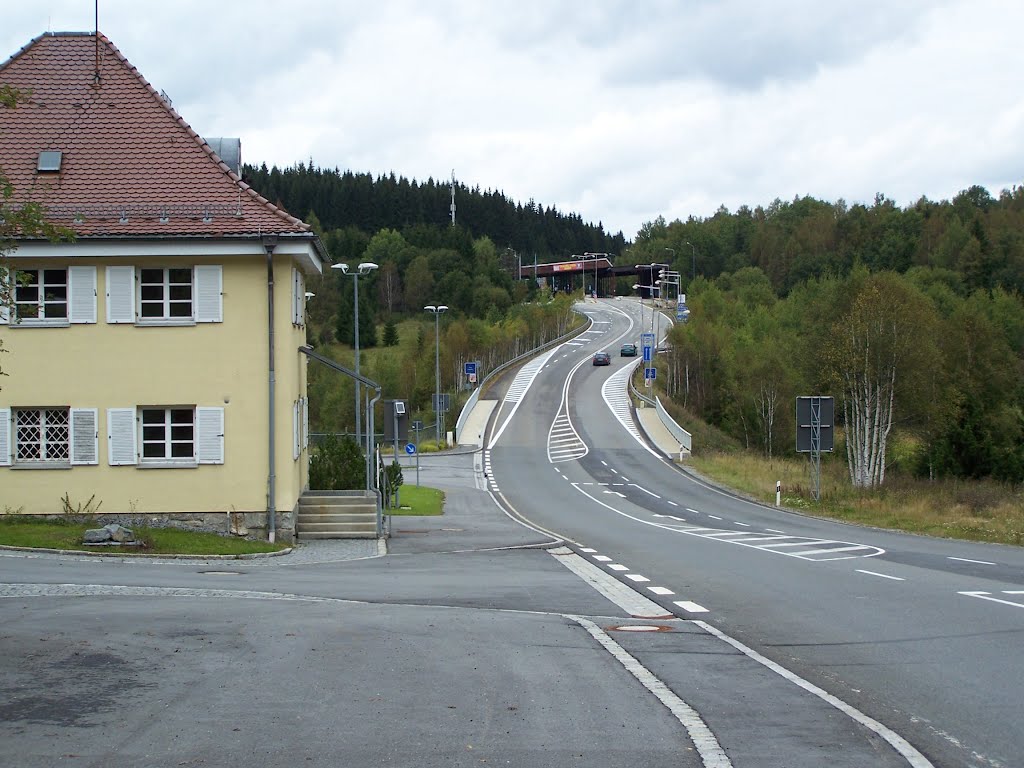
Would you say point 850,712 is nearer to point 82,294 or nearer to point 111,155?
point 82,294

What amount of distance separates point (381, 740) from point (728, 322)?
127708 mm

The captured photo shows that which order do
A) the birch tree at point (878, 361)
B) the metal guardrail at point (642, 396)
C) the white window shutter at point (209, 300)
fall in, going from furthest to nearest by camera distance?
the metal guardrail at point (642, 396) → the birch tree at point (878, 361) → the white window shutter at point (209, 300)

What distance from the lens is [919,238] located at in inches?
6471

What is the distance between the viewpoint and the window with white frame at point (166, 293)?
22672mm

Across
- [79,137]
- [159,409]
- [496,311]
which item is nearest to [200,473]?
[159,409]

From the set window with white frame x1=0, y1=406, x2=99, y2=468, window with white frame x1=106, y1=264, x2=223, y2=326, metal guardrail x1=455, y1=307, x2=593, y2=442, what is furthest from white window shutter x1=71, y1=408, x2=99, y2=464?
metal guardrail x1=455, y1=307, x2=593, y2=442

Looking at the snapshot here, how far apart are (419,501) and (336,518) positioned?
13358 millimetres

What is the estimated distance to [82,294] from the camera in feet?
73.4

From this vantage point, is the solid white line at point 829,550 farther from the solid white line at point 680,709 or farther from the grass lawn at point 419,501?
the grass lawn at point 419,501

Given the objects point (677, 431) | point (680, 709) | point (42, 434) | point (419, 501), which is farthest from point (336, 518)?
point (677, 431)

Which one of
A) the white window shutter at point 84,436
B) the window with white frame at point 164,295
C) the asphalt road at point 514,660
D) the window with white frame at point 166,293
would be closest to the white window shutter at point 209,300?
the window with white frame at point 164,295

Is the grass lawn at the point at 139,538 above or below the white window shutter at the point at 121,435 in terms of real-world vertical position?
below

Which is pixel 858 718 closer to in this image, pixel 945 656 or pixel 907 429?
pixel 945 656

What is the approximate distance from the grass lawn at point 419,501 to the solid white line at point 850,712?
69.8 ft
